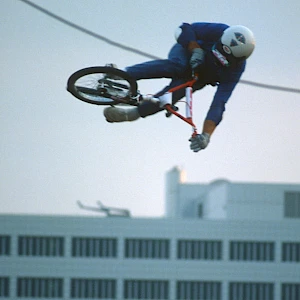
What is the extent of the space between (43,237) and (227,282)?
51.3 feet

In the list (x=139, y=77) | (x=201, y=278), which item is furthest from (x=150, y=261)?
(x=139, y=77)

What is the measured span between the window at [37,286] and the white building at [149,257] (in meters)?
0.08

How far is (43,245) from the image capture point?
99.7 m

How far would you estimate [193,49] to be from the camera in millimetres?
19781


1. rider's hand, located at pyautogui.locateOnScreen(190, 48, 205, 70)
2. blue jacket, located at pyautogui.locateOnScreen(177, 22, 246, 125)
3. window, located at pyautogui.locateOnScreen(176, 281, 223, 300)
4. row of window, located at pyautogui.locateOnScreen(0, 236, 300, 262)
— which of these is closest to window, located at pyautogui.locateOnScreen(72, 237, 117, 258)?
row of window, located at pyautogui.locateOnScreen(0, 236, 300, 262)

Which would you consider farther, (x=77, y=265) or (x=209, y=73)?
(x=77, y=265)

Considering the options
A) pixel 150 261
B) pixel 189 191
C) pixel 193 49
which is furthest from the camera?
pixel 189 191

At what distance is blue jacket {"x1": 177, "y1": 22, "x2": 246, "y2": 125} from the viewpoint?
19.9 meters

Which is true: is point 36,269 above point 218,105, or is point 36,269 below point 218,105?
below

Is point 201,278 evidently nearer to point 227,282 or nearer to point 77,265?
point 227,282

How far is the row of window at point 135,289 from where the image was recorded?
99688 mm

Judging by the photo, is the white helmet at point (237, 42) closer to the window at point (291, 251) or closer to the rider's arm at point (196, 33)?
the rider's arm at point (196, 33)

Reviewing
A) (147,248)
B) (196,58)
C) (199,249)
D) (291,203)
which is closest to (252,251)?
(199,249)

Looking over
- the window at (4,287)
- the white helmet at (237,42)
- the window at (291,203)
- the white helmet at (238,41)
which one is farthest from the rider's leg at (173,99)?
the window at (291,203)
